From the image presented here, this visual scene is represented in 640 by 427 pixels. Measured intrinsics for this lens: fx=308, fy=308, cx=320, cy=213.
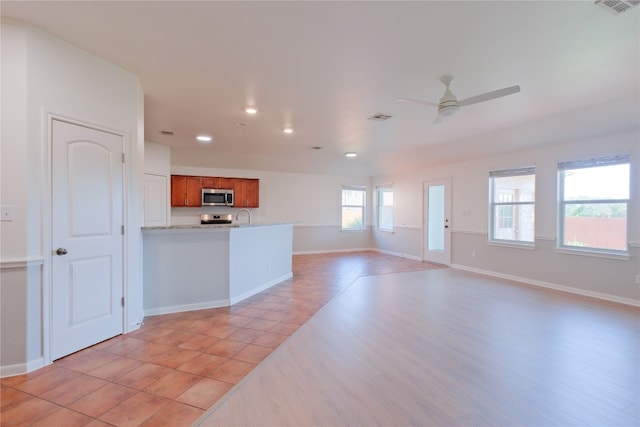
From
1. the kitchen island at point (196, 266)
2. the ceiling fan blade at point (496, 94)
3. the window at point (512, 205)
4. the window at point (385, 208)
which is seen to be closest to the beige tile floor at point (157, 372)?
the kitchen island at point (196, 266)

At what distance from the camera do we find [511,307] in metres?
4.05

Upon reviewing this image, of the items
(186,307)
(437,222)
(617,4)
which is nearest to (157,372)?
(186,307)

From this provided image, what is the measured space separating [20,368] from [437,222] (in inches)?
294

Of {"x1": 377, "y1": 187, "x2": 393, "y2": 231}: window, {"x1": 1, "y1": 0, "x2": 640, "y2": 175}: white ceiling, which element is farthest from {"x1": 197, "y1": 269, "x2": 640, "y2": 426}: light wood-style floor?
{"x1": 377, "y1": 187, "x2": 393, "y2": 231}: window

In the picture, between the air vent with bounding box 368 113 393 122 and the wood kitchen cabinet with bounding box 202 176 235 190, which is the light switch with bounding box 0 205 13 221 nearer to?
the air vent with bounding box 368 113 393 122

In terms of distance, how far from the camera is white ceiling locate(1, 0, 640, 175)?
2143 mm

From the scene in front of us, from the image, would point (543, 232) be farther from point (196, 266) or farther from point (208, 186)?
point (208, 186)

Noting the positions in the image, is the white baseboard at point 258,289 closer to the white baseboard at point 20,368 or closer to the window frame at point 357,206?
the white baseboard at point 20,368

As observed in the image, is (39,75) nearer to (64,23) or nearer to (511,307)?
(64,23)

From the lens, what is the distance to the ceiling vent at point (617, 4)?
1.99 metres

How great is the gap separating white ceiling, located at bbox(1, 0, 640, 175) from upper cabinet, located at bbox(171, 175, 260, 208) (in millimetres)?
2317

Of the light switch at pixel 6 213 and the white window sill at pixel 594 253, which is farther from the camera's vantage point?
the white window sill at pixel 594 253

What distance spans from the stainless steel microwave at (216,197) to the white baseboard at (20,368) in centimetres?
522

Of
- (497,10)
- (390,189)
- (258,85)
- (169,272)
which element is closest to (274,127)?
(258,85)
